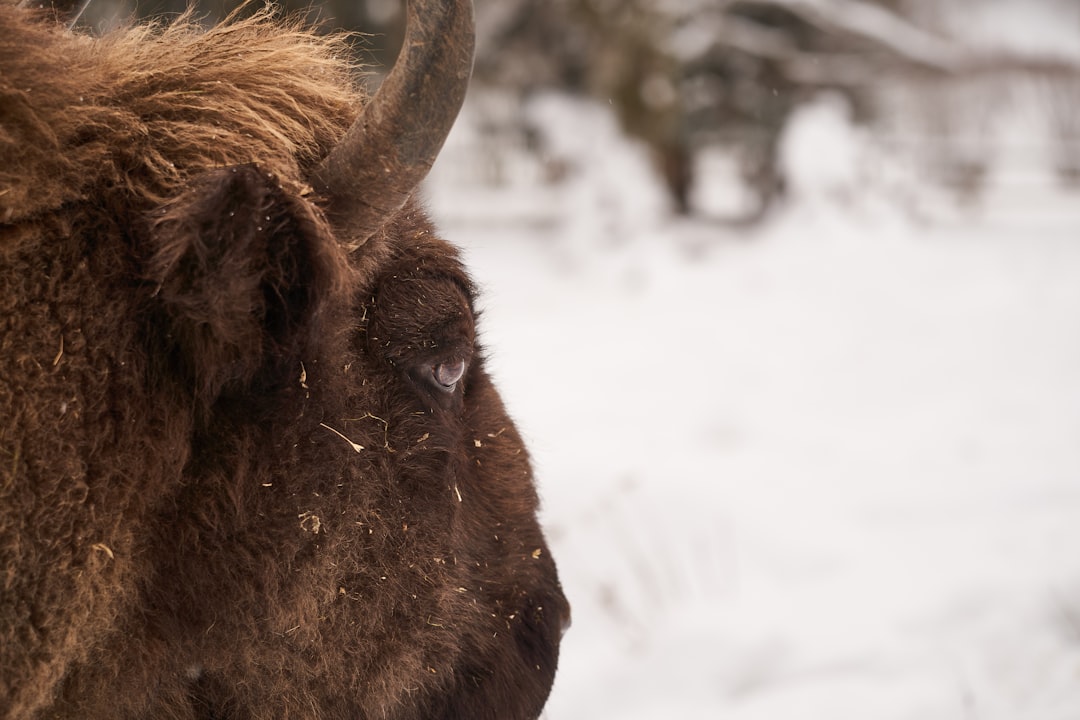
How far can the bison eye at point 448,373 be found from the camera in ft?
7.34

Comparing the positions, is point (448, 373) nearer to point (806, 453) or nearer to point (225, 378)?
point (225, 378)

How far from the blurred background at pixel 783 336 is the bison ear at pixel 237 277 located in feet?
3.29

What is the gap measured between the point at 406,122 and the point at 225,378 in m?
0.60

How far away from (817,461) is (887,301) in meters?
4.53

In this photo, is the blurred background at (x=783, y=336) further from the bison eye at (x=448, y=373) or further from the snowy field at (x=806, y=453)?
the bison eye at (x=448, y=373)

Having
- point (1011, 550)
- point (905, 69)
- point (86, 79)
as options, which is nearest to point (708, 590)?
point (1011, 550)

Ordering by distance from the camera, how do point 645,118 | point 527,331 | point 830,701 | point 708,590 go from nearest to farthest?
1. point 830,701
2. point 708,590
3. point 527,331
4. point 645,118

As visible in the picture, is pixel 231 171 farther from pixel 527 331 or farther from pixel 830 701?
pixel 527 331

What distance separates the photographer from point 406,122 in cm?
170

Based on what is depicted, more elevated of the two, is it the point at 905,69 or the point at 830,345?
the point at 905,69

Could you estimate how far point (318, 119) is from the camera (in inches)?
82.5

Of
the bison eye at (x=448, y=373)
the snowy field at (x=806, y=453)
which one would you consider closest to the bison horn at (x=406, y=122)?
the bison eye at (x=448, y=373)

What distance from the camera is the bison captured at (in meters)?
1.74

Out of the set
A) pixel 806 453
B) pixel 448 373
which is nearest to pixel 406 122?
pixel 448 373
